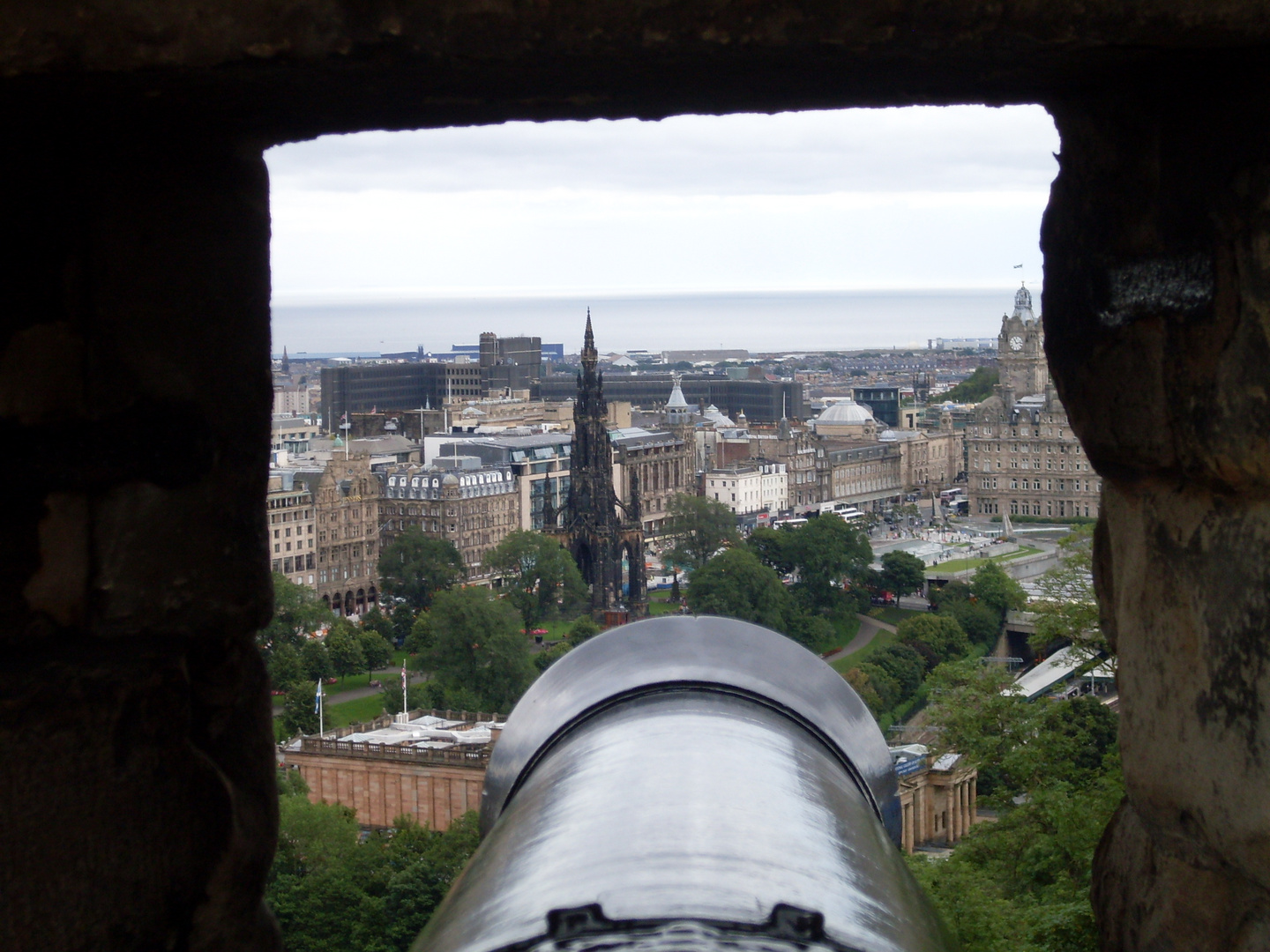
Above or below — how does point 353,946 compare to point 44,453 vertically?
below

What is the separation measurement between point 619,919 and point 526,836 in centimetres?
41

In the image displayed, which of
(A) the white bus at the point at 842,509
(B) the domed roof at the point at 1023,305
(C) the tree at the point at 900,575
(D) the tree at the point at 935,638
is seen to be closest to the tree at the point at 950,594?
(C) the tree at the point at 900,575

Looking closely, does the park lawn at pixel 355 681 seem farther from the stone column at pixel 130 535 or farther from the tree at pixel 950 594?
the stone column at pixel 130 535

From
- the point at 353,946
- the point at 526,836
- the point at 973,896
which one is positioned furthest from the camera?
the point at 353,946

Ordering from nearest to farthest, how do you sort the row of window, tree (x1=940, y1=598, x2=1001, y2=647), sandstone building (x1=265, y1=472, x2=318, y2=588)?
tree (x1=940, y1=598, x2=1001, y2=647), sandstone building (x1=265, y1=472, x2=318, y2=588), the row of window

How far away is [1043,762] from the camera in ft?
31.6

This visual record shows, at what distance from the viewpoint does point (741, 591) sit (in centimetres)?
3766

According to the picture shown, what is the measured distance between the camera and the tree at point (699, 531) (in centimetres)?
4716

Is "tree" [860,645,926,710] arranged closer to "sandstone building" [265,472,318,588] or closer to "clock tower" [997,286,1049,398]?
"sandstone building" [265,472,318,588]

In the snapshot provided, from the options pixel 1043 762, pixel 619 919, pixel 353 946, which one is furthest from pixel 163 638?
pixel 353 946

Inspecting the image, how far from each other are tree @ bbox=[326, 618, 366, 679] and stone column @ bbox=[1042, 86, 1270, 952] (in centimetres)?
3001

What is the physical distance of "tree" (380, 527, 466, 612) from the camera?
40688mm

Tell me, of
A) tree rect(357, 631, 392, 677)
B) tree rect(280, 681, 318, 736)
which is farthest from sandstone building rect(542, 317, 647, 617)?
tree rect(280, 681, 318, 736)

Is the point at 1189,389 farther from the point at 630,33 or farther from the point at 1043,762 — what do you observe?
the point at 1043,762
